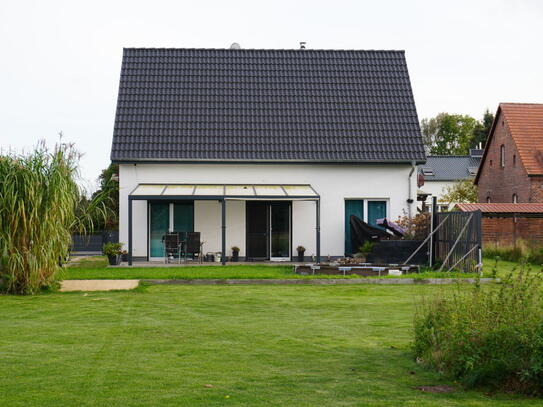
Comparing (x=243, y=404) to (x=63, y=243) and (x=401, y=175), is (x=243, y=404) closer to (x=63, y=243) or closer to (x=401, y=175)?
(x=63, y=243)

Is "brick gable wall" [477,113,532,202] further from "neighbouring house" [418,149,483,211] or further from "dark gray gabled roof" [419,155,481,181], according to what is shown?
"dark gray gabled roof" [419,155,481,181]

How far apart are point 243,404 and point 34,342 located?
155 inches

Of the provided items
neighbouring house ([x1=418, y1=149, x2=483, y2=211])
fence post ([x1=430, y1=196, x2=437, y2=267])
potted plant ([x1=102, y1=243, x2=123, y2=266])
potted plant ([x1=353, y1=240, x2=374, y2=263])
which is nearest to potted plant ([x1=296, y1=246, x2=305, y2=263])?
potted plant ([x1=353, y1=240, x2=374, y2=263])

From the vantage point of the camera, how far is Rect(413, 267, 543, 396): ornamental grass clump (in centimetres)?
671

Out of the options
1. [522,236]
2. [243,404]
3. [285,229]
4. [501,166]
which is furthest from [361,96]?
[243,404]

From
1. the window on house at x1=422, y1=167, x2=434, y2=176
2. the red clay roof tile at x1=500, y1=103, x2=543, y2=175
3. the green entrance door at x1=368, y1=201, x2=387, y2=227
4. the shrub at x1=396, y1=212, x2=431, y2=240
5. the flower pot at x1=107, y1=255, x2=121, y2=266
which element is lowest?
the flower pot at x1=107, y1=255, x2=121, y2=266

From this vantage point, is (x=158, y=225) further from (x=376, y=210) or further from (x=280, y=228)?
(x=376, y=210)

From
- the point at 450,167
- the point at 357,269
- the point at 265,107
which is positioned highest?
the point at 450,167

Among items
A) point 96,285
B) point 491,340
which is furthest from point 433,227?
point 491,340

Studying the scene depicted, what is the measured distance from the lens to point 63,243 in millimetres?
15133

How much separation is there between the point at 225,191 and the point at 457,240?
23.2 ft

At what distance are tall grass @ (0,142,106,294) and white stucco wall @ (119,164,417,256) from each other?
8.74 meters

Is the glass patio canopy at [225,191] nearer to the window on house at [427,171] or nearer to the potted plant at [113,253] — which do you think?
the potted plant at [113,253]

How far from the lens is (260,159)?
24.2 metres
